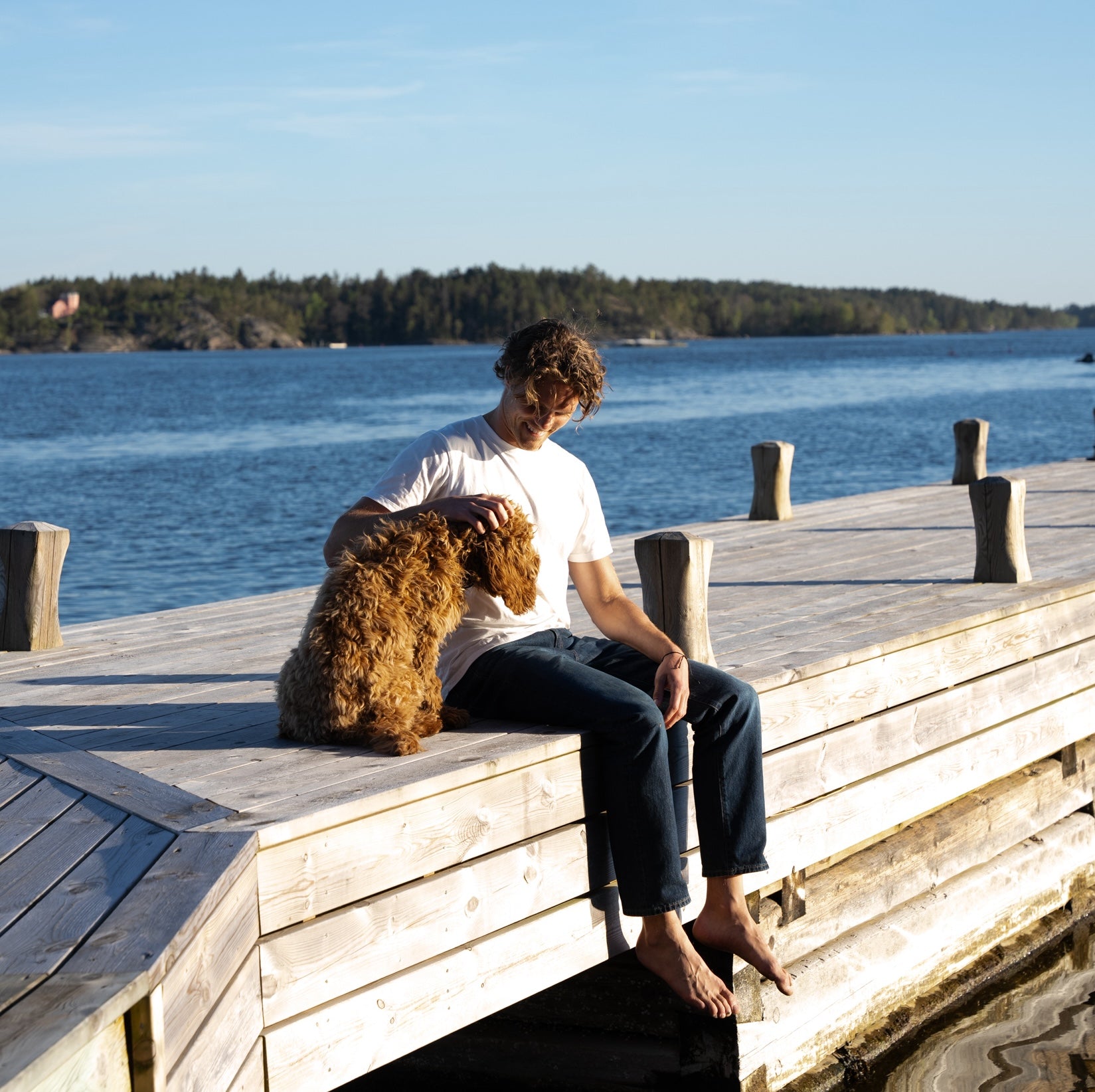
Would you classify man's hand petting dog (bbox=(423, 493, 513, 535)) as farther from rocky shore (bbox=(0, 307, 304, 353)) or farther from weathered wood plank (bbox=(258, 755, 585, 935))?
rocky shore (bbox=(0, 307, 304, 353))

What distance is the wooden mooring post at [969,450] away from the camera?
520 inches

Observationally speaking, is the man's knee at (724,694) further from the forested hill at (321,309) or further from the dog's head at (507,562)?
the forested hill at (321,309)

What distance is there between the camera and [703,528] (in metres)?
10.4

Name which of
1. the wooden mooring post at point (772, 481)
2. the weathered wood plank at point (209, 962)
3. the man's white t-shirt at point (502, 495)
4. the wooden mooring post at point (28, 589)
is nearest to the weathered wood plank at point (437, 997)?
the weathered wood plank at point (209, 962)

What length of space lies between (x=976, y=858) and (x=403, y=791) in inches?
157

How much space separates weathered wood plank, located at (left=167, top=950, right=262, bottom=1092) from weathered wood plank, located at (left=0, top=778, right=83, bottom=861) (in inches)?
27.8

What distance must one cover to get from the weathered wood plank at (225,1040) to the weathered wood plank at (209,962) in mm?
30

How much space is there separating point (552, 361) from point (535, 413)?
202 millimetres

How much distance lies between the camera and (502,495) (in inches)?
167

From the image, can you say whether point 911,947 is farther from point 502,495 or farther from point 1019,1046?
point 502,495

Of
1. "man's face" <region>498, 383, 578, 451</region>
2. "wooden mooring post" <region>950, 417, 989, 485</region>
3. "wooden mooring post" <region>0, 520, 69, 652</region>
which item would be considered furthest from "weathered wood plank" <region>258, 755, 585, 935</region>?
"wooden mooring post" <region>950, 417, 989, 485</region>

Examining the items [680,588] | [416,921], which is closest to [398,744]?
[416,921]

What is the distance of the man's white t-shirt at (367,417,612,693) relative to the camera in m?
4.21

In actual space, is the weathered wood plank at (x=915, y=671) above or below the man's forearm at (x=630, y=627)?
below
